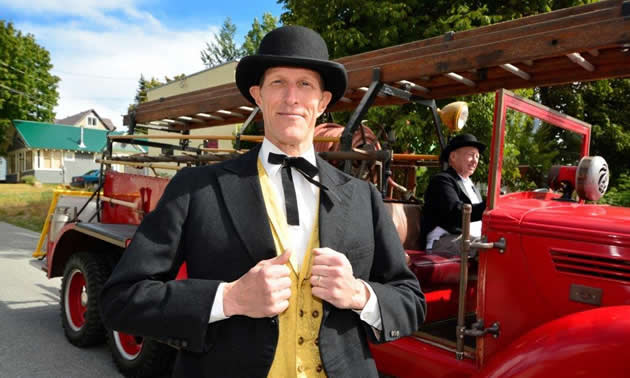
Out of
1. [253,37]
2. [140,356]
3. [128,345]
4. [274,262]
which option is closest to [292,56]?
[274,262]

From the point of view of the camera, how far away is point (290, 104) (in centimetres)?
135

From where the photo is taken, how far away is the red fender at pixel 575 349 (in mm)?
1706

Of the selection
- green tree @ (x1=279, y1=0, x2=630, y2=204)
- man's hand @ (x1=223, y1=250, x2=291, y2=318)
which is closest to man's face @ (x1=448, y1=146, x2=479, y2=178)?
A: green tree @ (x1=279, y1=0, x2=630, y2=204)

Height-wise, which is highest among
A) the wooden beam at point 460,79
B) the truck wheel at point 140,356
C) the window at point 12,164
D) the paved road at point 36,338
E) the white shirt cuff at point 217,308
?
the wooden beam at point 460,79

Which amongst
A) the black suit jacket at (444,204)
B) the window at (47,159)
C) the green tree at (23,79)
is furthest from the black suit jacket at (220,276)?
the window at (47,159)

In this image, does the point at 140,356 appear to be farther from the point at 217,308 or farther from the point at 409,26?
the point at 409,26

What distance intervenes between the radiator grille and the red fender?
252 millimetres

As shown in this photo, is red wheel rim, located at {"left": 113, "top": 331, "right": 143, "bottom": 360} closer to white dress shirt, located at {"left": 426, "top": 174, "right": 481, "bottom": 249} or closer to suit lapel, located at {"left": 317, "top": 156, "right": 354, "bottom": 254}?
white dress shirt, located at {"left": 426, "top": 174, "right": 481, "bottom": 249}

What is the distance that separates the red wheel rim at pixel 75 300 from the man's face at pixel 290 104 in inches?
144

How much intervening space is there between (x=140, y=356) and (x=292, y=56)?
118 inches

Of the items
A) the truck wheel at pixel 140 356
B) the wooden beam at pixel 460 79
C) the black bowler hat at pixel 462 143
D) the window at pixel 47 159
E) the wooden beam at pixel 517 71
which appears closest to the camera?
the wooden beam at pixel 517 71

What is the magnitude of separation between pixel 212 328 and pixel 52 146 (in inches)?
1639

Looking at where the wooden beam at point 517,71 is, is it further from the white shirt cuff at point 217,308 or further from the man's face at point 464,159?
the white shirt cuff at point 217,308

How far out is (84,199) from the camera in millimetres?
5383
